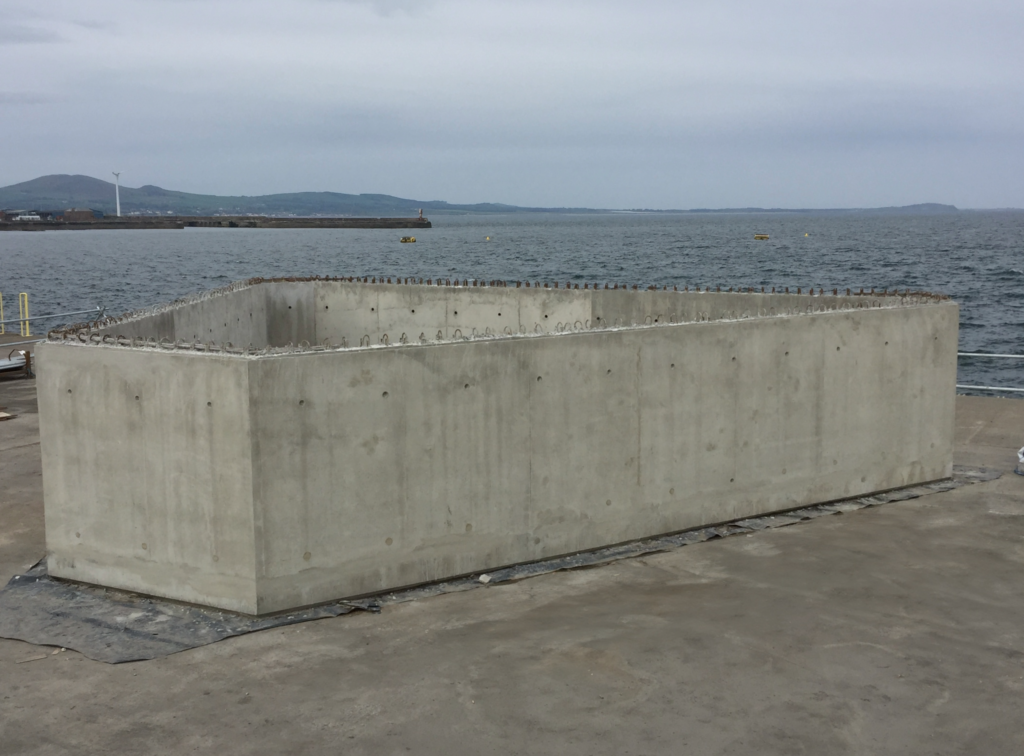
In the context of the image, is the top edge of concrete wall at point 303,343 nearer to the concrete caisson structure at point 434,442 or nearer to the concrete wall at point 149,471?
the concrete caisson structure at point 434,442

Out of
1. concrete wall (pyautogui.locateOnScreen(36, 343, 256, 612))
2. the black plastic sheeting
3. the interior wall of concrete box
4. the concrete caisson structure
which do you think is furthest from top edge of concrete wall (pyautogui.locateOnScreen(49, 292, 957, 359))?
the black plastic sheeting

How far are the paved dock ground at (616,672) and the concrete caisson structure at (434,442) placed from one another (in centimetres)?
58

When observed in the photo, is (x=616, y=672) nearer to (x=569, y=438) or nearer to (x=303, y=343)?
(x=569, y=438)

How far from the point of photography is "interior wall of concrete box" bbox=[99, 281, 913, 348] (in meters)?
12.5

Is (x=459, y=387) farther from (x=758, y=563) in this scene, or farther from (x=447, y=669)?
(x=758, y=563)

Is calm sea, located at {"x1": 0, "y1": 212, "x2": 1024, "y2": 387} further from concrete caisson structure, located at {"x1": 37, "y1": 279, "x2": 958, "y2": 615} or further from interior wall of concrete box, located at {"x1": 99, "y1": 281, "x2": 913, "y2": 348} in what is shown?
concrete caisson structure, located at {"x1": 37, "y1": 279, "x2": 958, "y2": 615}

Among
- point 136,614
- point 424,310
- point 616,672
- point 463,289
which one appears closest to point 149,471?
point 136,614

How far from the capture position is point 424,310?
15.1m

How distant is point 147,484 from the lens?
8.22m

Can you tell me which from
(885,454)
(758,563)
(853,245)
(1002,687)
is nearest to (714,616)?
(758,563)

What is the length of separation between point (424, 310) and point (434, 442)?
678 cm

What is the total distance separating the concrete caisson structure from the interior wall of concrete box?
4.35 feet

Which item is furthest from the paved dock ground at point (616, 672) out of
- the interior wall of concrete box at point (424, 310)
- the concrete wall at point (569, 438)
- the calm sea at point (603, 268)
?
the calm sea at point (603, 268)

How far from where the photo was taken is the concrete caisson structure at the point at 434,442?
7.87 metres
